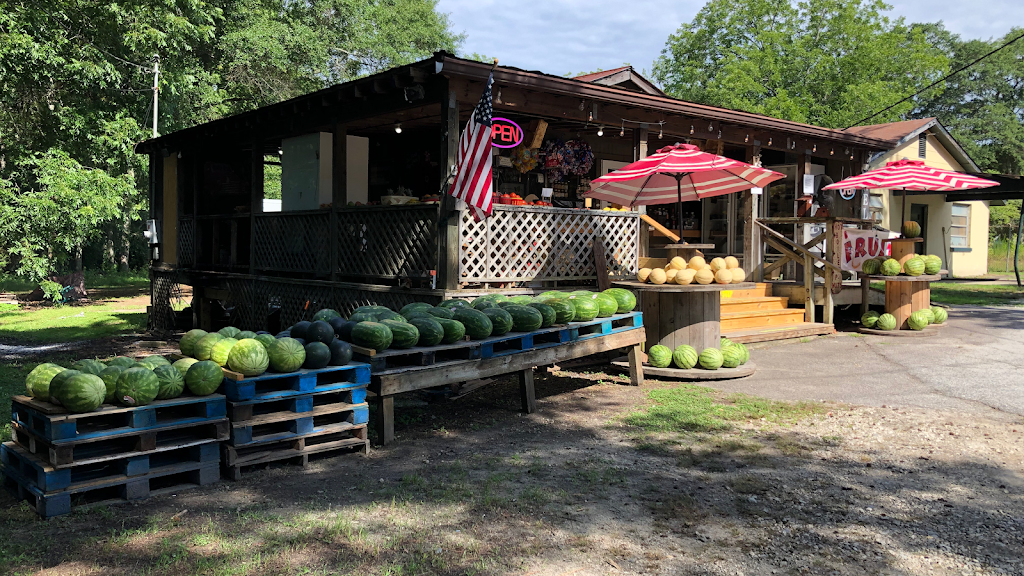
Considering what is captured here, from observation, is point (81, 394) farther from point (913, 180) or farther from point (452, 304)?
point (913, 180)

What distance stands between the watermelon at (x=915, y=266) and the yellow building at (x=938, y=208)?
808 cm

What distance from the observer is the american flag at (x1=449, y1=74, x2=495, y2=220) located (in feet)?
26.5

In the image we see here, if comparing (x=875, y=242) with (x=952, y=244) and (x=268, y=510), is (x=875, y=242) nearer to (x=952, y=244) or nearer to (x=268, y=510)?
(x=952, y=244)

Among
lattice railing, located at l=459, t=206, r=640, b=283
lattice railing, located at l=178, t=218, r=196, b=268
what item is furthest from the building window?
lattice railing, located at l=178, t=218, r=196, b=268

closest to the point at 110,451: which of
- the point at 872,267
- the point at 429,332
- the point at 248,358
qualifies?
the point at 248,358

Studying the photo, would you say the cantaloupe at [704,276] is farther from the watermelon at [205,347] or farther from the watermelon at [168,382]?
the watermelon at [168,382]

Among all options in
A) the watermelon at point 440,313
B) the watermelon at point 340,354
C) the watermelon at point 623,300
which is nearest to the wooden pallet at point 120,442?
the watermelon at point 340,354

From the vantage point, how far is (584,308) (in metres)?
7.48

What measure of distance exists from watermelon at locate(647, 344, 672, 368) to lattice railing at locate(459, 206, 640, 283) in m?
1.70

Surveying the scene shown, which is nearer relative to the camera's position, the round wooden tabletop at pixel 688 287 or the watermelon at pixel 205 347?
the watermelon at pixel 205 347

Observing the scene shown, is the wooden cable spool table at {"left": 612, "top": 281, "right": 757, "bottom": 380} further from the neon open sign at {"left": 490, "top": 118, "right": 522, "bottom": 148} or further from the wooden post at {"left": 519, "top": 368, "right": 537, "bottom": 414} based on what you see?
the neon open sign at {"left": 490, "top": 118, "right": 522, "bottom": 148}

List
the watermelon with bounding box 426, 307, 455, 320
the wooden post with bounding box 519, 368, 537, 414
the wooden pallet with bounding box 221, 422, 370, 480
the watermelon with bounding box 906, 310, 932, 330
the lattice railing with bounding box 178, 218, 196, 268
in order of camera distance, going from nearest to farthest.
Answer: the wooden pallet with bounding box 221, 422, 370, 480 < the watermelon with bounding box 426, 307, 455, 320 < the wooden post with bounding box 519, 368, 537, 414 < the watermelon with bounding box 906, 310, 932, 330 < the lattice railing with bounding box 178, 218, 196, 268

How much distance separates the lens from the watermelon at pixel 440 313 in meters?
6.41

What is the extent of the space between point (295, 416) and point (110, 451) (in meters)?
1.12
